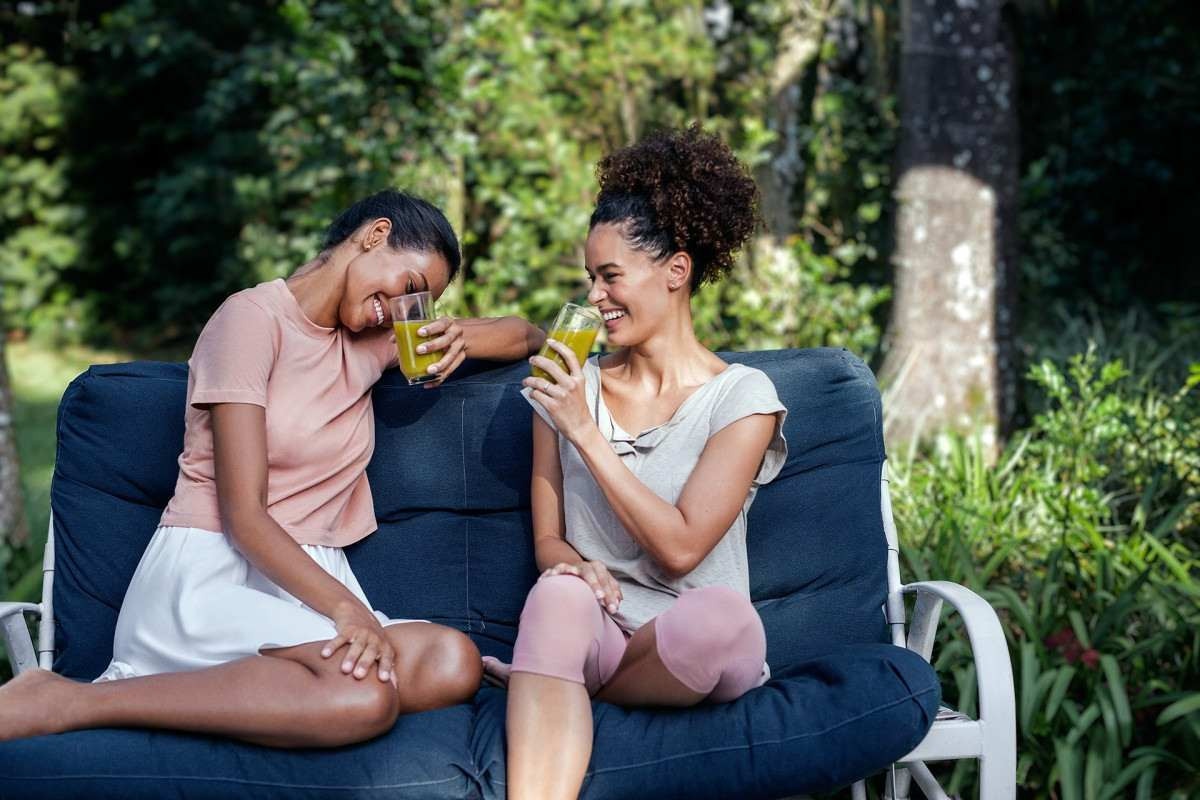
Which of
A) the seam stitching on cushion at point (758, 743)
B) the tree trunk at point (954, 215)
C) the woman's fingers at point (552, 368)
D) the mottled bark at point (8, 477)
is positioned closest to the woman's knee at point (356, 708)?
the seam stitching on cushion at point (758, 743)

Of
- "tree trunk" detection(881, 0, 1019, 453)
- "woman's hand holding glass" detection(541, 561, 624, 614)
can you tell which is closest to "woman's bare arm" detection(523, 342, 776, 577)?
"woman's hand holding glass" detection(541, 561, 624, 614)

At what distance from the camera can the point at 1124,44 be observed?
7.82 meters

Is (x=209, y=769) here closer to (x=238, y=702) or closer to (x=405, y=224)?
(x=238, y=702)

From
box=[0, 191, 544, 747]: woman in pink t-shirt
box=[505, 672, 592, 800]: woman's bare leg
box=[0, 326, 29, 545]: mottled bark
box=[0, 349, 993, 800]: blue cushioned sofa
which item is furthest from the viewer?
box=[0, 326, 29, 545]: mottled bark

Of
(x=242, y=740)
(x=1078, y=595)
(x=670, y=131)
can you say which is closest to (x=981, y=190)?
(x=1078, y=595)

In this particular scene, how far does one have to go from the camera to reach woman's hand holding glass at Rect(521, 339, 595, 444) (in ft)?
7.77

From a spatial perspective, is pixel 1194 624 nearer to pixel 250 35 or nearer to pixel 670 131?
pixel 670 131

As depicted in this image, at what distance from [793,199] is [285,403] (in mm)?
3866

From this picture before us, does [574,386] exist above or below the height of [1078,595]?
above

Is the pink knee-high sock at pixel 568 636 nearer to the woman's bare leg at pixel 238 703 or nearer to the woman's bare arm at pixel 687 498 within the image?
the woman's bare arm at pixel 687 498

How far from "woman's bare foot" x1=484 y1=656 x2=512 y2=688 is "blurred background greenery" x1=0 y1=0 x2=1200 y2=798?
43.4 inches

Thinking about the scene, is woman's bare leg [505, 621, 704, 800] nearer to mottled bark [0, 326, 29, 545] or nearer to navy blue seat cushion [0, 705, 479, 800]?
navy blue seat cushion [0, 705, 479, 800]

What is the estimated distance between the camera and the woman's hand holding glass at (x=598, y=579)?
2410 millimetres

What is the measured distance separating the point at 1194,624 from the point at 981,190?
91.9 inches
